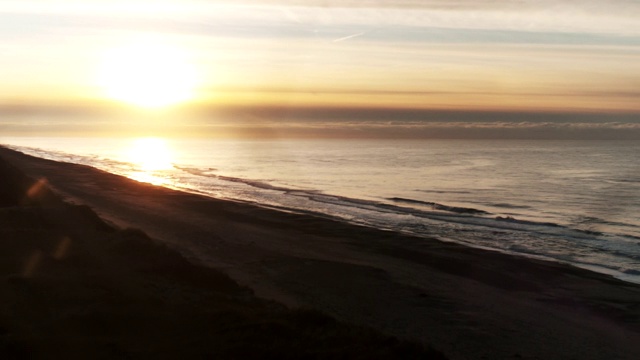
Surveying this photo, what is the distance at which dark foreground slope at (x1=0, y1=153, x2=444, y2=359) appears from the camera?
839 centimetres

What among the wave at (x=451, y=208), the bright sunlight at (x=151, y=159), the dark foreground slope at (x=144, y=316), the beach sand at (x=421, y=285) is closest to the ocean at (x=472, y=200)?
the wave at (x=451, y=208)

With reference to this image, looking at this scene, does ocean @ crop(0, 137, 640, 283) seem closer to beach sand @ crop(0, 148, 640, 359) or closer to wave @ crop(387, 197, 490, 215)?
wave @ crop(387, 197, 490, 215)

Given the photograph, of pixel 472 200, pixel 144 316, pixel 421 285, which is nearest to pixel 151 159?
pixel 472 200

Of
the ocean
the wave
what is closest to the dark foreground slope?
the ocean

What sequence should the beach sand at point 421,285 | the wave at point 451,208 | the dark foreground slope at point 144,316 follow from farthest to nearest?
the wave at point 451,208 → the beach sand at point 421,285 → the dark foreground slope at point 144,316

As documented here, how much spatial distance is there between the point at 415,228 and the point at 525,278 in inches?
343

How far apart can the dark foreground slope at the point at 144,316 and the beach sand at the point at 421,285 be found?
392mm

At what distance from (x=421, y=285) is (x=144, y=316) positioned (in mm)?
7221

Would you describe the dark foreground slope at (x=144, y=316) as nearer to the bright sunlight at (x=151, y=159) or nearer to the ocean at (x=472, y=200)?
the ocean at (x=472, y=200)

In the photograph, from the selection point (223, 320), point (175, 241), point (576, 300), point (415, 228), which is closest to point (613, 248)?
point (415, 228)

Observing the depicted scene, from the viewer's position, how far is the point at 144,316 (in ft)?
31.6

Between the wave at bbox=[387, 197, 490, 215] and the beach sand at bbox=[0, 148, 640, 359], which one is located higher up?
the beach sand at bbox=[0, 148, 640, 359]

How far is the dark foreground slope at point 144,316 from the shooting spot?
839cm

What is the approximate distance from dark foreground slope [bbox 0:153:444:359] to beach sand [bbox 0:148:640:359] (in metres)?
0.39
